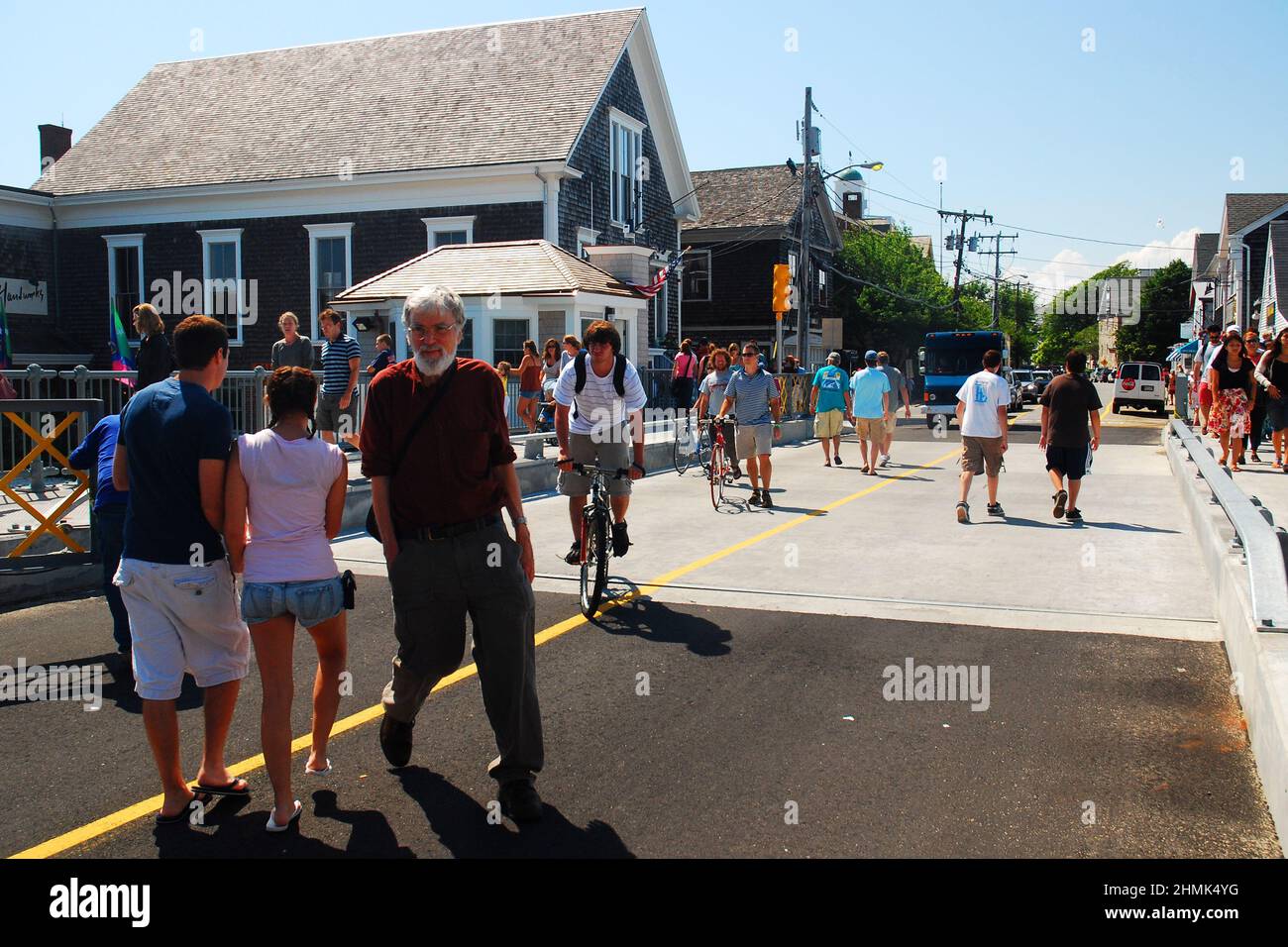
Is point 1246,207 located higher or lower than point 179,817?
higher

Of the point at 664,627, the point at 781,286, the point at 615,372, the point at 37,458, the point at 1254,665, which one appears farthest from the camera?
the point at 781,286

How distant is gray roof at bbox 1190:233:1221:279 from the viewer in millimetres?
82625

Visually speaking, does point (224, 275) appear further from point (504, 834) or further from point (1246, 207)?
point (1246, 207)

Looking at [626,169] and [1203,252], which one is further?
[1203,252]

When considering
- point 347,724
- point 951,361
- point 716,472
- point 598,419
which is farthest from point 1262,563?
point 951,361

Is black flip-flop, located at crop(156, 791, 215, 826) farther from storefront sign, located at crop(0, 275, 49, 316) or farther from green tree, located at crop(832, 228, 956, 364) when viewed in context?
green tree, located at crop(832, 228, 956, 364)

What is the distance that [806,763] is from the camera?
204 inches

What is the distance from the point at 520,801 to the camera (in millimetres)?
4516

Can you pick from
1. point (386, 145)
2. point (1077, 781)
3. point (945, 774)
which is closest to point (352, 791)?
point (945, 774)

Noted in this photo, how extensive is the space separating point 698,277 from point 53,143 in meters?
24.4

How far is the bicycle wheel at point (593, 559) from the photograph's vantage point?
819cm

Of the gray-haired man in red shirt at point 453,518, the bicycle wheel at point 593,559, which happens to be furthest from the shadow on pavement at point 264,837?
the bicycle wheel at point 593,559

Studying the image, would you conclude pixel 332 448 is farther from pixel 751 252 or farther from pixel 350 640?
pixel 751 252

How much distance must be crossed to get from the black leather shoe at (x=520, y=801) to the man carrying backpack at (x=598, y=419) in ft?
13.1
